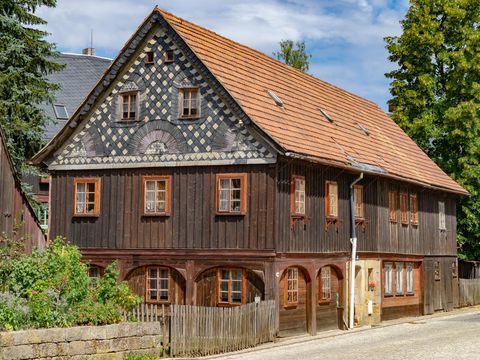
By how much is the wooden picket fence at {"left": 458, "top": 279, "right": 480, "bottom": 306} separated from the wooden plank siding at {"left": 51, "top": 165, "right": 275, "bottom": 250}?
1950 cm

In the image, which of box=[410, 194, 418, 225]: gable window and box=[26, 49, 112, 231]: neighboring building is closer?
box=[410, 194, 418, 225]: gable window

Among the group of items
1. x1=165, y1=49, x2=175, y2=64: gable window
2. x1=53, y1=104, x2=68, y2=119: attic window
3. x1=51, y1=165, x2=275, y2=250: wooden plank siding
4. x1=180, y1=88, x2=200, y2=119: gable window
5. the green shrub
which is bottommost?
the green shrub

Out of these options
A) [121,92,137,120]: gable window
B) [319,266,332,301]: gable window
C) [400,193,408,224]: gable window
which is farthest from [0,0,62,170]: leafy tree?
[400,193,408,224]: gable window

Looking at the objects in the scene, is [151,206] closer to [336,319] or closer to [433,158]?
[336,319]

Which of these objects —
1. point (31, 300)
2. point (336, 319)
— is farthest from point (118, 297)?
point (336, 319)

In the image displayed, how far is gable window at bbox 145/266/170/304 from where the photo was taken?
93.1 feet

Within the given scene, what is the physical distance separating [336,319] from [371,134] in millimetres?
Result: 9548

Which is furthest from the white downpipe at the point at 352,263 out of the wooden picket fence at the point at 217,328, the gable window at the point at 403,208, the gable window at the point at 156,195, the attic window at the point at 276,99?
the gable window at the point at 156,195

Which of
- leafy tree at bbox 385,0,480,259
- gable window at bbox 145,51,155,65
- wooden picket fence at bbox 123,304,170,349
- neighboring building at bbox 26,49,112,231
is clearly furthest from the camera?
neighboring building at bbox 26,49,112,231

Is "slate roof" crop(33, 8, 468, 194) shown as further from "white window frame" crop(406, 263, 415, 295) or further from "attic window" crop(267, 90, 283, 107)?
"white window frame" crop(406, 263, 415, 295)

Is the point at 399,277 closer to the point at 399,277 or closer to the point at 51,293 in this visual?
the point at 399,277

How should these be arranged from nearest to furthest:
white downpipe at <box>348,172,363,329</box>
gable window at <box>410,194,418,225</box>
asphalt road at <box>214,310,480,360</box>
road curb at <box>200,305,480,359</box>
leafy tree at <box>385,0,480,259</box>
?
asphalt road at <box>214,310,480,360</box>
road curb at <box>200,305,480,359</box>
white downpipe at <box>348,172,363,329</box>
gable window at <box>410,194,418,225</box>
leafy tree at <box>385,0,480,259</box>

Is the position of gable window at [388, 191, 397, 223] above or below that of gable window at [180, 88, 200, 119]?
below

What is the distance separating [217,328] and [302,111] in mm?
10658
